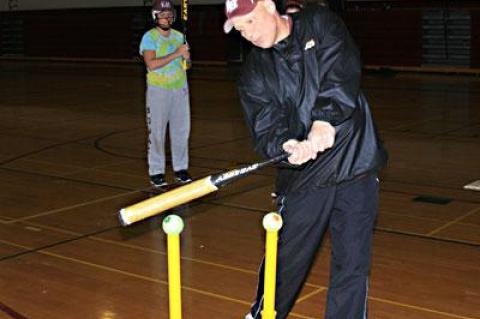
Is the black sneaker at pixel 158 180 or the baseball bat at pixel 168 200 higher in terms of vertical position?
the baseball bat at pixel 168 200

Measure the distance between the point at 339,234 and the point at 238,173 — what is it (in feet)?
2.22

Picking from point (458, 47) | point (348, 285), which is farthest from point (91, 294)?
point (458, 47)

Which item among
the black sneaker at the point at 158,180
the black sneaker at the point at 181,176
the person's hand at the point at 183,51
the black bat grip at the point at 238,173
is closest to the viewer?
the black bat grip at the point at 238,173

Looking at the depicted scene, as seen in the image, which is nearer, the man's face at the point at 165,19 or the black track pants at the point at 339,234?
the black track pants at the point at 339,234

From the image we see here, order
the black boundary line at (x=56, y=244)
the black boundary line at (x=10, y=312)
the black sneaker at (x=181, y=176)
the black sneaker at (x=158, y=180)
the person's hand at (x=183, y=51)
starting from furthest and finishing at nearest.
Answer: the black sneaker at (x=181, y=176) → the black sneaker at (x=158, y=180) → the person's hand at (x=183, y=51) → the black boundary line at (x=56, y=244) → the black boundary line at (x=10, y=312)

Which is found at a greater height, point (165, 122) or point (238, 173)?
point (238, 173)

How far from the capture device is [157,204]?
2.85m

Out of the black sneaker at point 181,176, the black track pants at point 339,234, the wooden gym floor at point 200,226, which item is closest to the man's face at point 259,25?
the black track pants at point 339,234

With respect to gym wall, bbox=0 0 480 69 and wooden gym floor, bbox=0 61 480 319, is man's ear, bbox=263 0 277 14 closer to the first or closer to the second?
wooden gym floor, bbox=0 61 480 319

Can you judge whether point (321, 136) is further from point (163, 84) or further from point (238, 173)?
point (163, 84)

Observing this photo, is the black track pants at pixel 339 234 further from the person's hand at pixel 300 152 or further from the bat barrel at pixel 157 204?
the bat barrel at pixel 157 204

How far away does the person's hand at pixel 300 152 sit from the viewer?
3297mm

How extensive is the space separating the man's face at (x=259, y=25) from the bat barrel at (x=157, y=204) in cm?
75

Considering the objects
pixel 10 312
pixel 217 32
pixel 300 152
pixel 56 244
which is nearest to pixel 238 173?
pixel 300 152
